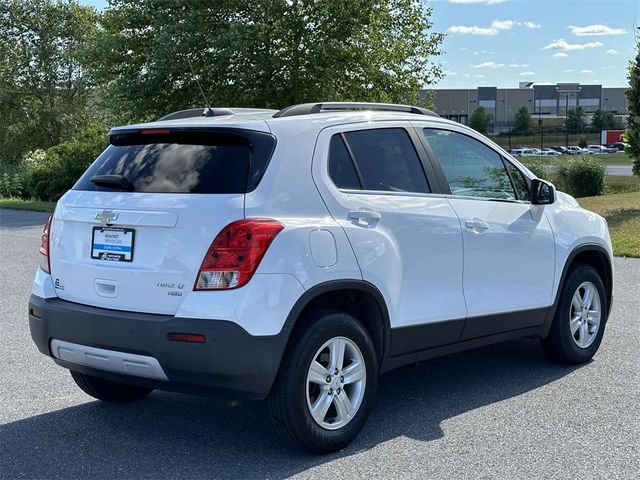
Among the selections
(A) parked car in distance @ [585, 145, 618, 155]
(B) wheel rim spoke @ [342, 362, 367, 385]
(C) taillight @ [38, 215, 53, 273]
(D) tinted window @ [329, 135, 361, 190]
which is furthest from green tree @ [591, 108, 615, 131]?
(C) taillight @ [38, 215, 53, 273]

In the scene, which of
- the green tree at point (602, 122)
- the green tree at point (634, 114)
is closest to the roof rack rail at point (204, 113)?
the green tree at point (634, 114)

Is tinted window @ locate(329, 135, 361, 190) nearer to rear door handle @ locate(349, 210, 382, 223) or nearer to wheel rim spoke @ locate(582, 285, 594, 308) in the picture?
rear door handle @ locate(349, 210, 382, 223)

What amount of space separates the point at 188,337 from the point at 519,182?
2.95 metres

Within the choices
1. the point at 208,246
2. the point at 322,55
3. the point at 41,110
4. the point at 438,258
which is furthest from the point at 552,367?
the point at 41,110

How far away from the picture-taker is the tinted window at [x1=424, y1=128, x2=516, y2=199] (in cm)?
535

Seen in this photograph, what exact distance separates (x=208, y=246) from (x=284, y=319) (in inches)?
20.8

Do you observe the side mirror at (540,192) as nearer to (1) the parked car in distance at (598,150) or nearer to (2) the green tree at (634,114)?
(2) the green tree at (634,114)

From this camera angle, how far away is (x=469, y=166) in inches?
219

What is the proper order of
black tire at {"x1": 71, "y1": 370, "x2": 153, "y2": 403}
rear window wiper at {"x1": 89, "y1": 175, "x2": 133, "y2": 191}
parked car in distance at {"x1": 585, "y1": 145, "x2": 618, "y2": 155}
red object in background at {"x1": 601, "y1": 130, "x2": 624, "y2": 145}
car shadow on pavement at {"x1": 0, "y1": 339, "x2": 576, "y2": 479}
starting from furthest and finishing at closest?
parked car in distance at {"x1": 585, "y1": 145, "x2": 618, "y2": 155} < red object in background at {"x1": 601, "y1": 130, "x2": 624, "y2": 145} < black tire at {"x1": 71, "y1": 370, "x2": 153, "y2": 403} < rear window wiper at {"x1": 89, "y1": 175, "x2": 133, "y2": 191} < car shadow on pavement at {"x1": 0, "y1": 339, "x2": 576, "y2": 479}

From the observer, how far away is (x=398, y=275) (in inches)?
185

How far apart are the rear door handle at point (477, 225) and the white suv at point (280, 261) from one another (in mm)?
29

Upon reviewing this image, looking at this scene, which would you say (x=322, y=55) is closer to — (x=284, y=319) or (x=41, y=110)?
(x=284, y=319)

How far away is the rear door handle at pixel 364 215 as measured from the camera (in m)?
4.53

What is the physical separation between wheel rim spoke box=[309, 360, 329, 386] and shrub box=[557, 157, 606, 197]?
78.6 ft
